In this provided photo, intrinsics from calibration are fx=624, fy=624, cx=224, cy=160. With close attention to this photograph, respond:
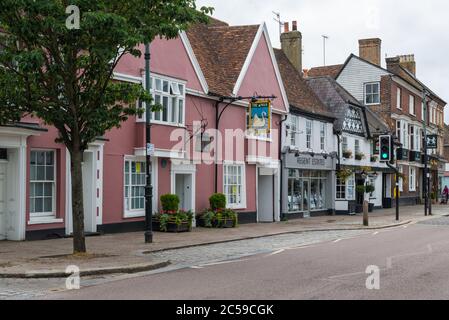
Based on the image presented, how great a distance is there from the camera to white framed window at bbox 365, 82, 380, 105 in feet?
153

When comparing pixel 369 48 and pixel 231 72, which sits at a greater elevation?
pixel 369 48

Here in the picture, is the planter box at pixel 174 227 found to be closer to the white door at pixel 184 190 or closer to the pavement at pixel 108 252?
the pavement at pixel 108 252

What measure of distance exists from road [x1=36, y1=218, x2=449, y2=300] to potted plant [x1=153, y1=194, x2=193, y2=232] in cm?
363

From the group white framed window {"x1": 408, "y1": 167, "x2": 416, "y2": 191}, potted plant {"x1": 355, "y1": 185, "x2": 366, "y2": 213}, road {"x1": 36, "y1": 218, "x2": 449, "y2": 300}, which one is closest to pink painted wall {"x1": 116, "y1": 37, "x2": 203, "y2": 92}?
road {"x1": 36, "y1": 218, "x2": 449, "y2": 300}

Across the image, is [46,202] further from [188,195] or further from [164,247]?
[188,195]

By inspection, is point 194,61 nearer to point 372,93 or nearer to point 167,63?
point 167,63

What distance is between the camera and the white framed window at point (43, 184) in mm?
18250

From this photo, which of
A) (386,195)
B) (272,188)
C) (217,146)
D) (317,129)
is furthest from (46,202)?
(386,195)

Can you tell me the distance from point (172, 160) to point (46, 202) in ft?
19.1

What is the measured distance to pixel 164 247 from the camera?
55.5 ft

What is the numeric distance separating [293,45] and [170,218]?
1998cm

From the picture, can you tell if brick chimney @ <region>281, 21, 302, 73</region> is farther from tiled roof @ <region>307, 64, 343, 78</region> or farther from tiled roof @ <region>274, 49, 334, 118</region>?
tiled roof @ <region>307, 64, 343, 78</region>

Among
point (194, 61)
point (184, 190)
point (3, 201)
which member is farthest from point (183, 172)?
point (3, 201)

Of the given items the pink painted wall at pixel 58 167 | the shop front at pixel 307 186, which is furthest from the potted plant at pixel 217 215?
the pink painted wall at pixel 58 167
